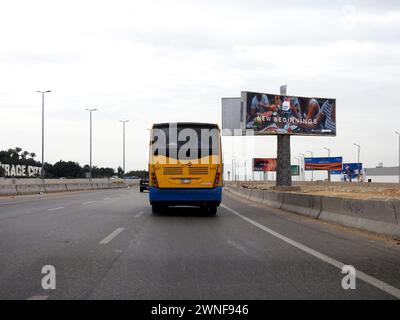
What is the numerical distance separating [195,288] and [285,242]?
15.6ft

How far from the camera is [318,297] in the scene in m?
5.82

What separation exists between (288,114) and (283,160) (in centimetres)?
452

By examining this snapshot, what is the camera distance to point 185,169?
1730 centimetres

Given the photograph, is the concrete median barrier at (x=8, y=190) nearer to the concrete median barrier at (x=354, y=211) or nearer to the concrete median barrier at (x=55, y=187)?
the concrete median barrier at (x=55, y=187)

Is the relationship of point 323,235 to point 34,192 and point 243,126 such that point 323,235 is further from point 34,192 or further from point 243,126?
point 243,126

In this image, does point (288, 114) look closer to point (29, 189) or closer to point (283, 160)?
point (283, 160)

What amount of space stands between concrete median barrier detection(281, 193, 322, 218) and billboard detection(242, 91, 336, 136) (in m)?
26.4

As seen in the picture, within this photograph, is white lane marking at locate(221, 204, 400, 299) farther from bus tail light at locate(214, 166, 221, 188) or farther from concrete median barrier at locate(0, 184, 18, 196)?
concrete median barrier at locate(0, 184, 18, 196)

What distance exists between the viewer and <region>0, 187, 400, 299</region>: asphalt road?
6.12 m

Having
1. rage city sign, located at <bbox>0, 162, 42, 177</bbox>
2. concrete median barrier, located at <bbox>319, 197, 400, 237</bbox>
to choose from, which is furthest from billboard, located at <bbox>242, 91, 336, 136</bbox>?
rage city sign, located at <bbox>0, 162, 42, 177</bbox>

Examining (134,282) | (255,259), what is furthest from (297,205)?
(134,282)

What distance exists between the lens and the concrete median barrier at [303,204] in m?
17.3

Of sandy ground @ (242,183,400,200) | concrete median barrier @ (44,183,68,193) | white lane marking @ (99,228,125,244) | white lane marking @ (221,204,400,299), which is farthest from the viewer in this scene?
concrete median barrier @ (44,183,68,193)

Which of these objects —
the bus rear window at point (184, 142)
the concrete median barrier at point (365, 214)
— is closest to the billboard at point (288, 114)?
the bus rear window at point (184, 142)
